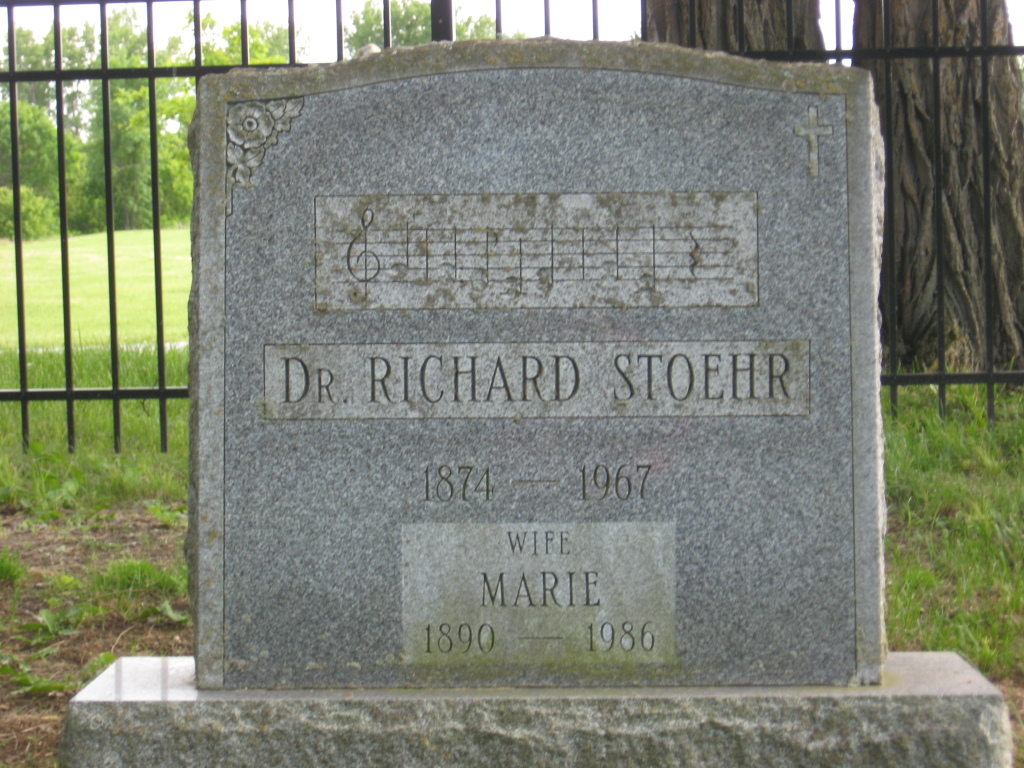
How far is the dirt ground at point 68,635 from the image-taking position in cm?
269

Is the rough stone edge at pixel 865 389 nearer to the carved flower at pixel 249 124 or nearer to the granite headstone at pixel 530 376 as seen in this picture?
the granite headstone at pixel 530 376

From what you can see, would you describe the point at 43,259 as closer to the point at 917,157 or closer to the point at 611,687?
the point at 917,157

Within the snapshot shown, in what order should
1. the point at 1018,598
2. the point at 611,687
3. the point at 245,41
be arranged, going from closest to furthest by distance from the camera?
the point at 611,687 → the point at 1018,598 → the point at 245,41

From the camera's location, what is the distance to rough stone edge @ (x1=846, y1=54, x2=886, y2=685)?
7.86 ft

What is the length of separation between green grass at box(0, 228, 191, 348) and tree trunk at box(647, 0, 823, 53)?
186 inches

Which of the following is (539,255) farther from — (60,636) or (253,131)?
(60,636)

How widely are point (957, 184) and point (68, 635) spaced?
14.5 feet

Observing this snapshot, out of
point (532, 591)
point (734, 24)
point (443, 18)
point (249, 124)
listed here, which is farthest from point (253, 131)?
point (734, 24)

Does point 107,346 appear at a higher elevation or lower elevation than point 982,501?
higher

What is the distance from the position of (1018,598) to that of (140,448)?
12.5ft

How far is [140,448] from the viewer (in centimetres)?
517

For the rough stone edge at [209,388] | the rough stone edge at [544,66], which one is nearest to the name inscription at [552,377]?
the rough stone edge at [209,388]

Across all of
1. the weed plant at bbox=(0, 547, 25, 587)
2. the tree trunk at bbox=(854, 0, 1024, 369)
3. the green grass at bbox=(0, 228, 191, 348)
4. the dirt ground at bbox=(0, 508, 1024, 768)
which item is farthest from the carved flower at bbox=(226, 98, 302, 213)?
the green grass at bbox=(0, 228, 191, 348)

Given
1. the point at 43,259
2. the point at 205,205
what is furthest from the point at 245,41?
the point at 43,259
